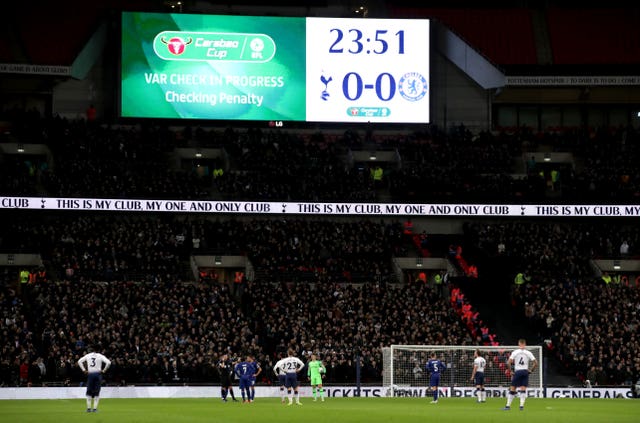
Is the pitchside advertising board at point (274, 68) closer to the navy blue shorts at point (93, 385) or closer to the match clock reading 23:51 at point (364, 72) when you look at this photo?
the match clock reading 23:51 at point (364, 72)

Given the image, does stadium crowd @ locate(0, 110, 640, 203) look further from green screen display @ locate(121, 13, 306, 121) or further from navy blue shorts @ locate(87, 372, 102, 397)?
navy blue shorts @ locate(87, 372, 102, 397)

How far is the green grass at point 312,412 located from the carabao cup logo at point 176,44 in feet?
90.4

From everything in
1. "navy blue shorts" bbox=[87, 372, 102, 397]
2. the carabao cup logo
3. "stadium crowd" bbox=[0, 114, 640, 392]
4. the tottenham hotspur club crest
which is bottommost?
"navy blue shorts" bbox=[87, 372, 102, 397]

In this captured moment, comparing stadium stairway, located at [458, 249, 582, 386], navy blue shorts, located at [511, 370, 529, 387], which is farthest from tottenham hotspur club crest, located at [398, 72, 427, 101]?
navy blue shorts, located at [511, 370, 529, 387]

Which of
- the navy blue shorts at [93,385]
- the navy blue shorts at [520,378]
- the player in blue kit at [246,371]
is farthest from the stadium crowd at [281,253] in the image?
the navy blue shorts at [520,378]

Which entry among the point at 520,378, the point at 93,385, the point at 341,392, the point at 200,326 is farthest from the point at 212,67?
the point at 520,378

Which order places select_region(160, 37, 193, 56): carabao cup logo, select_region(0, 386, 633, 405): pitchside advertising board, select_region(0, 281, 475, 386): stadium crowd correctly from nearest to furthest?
1. select_region(0, 386, 633, 405): pitchside advertising board
2. select_region(0, 281, 475, 386): stadium crowd
3. select_region(160, 37, 193, 56): carabao cup logo

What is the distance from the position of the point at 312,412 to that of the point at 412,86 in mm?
35490

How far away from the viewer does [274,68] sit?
6297 centimetres

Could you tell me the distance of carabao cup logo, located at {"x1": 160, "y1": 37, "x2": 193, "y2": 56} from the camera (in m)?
61.9

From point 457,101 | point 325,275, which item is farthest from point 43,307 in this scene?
point 457,101

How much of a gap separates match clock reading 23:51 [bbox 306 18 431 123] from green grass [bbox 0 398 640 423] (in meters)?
27.6

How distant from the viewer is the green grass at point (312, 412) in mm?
27344

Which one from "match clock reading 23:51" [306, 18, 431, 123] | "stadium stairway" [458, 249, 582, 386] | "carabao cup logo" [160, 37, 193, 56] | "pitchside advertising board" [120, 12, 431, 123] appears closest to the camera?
"stadium stairway" [458, 249, 582, 386]
